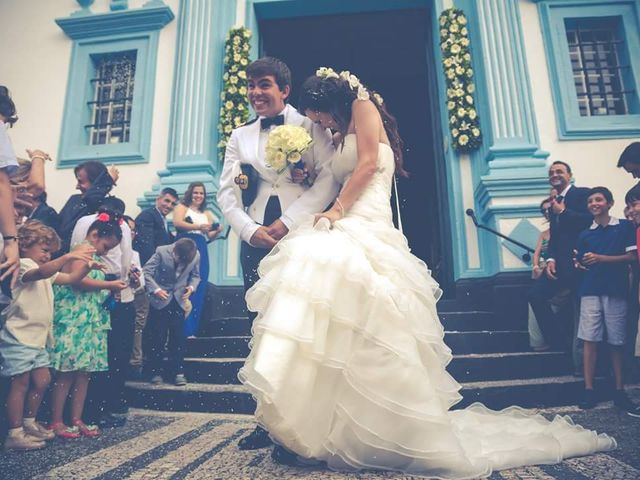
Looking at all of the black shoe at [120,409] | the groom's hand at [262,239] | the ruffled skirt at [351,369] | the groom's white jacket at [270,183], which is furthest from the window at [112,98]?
the ruffled skirt at [351,369]

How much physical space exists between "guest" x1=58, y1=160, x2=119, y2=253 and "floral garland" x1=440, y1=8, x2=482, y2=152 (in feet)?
15.0

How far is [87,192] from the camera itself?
4.16 meters

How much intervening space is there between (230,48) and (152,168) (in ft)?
7.00

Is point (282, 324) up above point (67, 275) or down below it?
below

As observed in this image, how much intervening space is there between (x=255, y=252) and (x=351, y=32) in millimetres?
7467

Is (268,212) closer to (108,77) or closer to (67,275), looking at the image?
(67,275)

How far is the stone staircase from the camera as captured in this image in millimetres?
4051

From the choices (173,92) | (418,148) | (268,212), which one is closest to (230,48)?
(173,92)

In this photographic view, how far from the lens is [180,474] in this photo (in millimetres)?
2258

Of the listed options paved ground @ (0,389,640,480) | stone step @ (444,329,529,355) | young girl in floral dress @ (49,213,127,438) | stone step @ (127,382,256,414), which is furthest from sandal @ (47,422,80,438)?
stone step @ (444,329,529,355)

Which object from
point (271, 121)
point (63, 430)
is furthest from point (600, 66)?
point (63, 430)

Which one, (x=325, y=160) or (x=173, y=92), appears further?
(x=173, y=92)

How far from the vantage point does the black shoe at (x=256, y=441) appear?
270 centimetres

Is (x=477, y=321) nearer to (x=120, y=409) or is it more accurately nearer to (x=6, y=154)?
(x=120, y=409)
